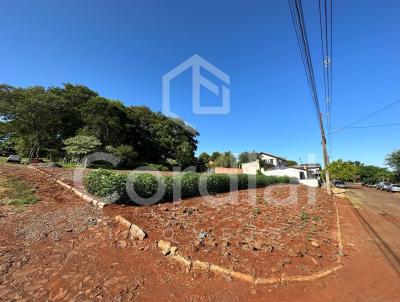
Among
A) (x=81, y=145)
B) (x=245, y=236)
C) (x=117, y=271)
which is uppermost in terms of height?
(x=81, y=145)

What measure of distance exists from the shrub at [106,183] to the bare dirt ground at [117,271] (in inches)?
63.7

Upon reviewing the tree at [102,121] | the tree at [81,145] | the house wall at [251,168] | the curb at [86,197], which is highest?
the tree at [102,121]

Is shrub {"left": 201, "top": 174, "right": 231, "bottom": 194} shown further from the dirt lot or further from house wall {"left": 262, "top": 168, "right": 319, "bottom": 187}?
house wall {"left": 262, "top": 168, "right": 319, "bottom": 187}

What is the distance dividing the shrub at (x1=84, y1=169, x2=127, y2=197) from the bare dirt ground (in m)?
1.62

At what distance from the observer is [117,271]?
16.1 feet

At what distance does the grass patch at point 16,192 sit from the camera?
27.6 ft

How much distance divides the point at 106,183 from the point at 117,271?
4.86m

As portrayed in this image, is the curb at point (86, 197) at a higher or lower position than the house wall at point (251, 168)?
lower

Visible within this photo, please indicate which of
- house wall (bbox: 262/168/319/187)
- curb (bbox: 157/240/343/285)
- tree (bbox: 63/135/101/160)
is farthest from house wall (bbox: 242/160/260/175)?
curb (bbox: 157/240/343/285)

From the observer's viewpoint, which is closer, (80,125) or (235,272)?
(235,272)

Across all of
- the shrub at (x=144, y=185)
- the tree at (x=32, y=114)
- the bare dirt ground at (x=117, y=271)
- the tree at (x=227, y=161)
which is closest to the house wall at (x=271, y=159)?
the tree at (x=227, y=161)

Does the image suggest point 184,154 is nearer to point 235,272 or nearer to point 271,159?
point 271,159

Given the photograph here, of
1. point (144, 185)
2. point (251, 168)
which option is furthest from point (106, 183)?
point (251, 168)

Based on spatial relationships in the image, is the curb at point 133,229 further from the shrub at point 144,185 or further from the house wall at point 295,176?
the house wall at point 295,176
